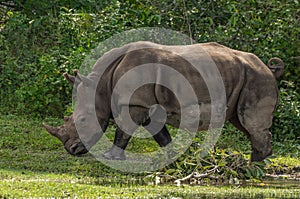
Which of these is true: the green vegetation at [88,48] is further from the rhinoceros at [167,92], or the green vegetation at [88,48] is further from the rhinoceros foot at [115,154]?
the rhinoceros at [167,92]

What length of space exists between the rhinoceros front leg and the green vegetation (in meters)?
0.25

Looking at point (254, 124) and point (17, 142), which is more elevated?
point (254, 124)

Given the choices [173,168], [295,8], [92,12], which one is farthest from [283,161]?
[92,12]

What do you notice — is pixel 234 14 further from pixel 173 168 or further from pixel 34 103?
pixel 173 168

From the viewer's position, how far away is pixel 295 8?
17.0 metres

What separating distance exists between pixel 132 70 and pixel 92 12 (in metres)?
6.27

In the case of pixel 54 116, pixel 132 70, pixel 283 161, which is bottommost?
pixel 54 116

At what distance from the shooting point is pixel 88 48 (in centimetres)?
1620

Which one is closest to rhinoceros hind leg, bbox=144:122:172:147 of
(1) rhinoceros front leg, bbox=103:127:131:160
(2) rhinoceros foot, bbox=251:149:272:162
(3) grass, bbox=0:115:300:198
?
(1) rhinoceros front leg, bbox=103:127:131:160

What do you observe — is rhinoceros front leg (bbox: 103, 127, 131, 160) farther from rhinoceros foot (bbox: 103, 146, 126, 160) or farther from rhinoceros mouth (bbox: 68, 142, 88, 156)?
rhinoceros mouth (bbox: 68, 142, 88, 156)

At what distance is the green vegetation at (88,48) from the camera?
13570 mm

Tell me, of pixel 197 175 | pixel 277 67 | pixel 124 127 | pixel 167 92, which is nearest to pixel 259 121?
pixel 277 67

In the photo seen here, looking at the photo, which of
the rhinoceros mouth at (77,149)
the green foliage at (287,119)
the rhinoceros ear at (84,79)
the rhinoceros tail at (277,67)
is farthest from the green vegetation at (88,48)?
the rhinoceros tail at (277,67)

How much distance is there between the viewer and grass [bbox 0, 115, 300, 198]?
9.59 metres
